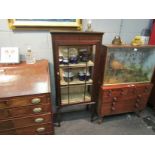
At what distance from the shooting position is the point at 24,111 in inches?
48.6

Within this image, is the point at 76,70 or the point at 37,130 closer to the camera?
the point at 37,130

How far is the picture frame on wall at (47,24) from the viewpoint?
153cm

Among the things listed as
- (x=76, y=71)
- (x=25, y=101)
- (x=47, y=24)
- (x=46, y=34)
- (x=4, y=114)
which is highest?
(x=47, y=24)

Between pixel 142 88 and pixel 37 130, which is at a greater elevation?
pixel 142 88

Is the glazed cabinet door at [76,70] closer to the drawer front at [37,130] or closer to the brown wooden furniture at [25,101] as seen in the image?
the brown wooden furniture at [25,101]

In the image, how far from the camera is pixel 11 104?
1.15 meters

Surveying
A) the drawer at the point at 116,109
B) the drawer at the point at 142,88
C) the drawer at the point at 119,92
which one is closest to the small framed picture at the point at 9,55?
the drawer at the point at 119,92

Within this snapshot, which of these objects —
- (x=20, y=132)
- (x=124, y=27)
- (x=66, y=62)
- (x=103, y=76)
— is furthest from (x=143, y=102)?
(x=20, y=132)

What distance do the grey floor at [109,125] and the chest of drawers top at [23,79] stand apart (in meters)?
0.88

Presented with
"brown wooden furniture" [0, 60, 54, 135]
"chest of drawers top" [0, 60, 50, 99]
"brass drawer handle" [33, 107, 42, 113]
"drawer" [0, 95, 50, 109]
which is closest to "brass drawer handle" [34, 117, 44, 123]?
"brown wooden furniture" [0, 60, 54, 135]

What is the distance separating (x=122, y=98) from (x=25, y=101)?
130 centimetres

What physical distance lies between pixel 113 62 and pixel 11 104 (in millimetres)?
1264

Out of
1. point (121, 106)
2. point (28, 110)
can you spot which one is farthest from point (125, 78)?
point (28, 110)

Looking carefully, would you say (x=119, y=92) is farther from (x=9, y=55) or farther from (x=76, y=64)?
(x=9, y=55)
